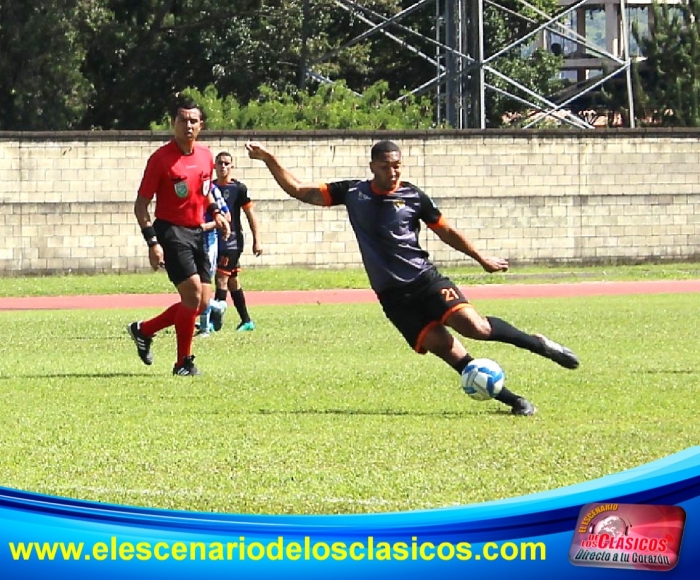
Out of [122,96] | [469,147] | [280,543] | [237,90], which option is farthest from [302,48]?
[280,543]

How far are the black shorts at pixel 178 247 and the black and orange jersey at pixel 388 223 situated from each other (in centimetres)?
252

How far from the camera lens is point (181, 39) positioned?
48344 mm

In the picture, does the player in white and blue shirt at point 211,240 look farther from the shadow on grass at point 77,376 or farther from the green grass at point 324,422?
the shadow on grass at point 77,376

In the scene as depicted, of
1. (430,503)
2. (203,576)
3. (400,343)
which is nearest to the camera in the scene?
(203,576)

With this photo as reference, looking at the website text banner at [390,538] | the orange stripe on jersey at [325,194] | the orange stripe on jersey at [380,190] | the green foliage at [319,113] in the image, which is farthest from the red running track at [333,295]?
the website text banner at [390,538]

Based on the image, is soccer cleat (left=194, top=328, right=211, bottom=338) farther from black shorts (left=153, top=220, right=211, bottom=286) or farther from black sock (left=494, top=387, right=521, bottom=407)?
black sock (left=494, top=387, right=521, bottom=407)

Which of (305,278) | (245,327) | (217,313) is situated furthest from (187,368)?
(305,278)

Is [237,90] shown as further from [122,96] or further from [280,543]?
[280,543]

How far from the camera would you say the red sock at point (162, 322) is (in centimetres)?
1295

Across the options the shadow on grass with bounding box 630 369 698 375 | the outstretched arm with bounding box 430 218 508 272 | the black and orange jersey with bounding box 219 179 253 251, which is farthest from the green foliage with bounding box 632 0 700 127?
the outstretched arm with bounding box 430 218 508 272

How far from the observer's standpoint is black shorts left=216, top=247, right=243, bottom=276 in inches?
713

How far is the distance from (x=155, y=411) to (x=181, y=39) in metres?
39.3

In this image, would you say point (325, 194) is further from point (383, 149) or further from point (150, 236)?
point (150, 236)

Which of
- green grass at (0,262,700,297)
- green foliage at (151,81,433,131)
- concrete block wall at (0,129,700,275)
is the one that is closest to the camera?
green grass at (0,262,700,297)
